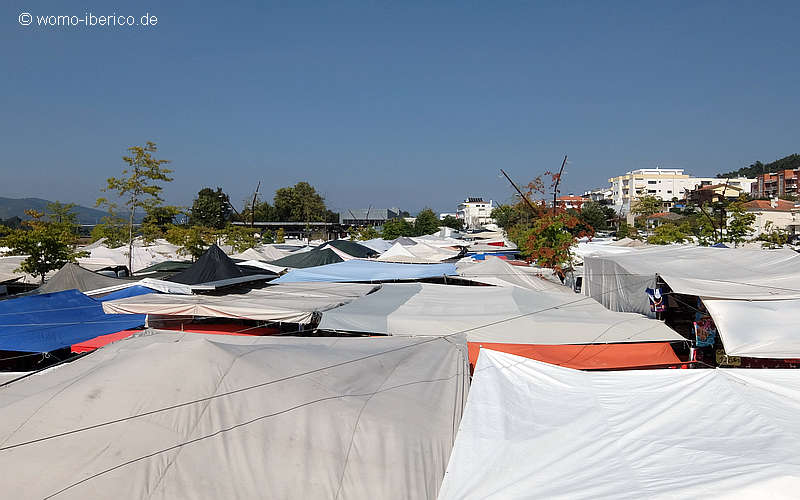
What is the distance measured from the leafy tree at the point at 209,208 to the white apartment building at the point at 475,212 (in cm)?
6704

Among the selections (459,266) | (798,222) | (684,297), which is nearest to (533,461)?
(684,297)

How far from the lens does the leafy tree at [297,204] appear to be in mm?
86875

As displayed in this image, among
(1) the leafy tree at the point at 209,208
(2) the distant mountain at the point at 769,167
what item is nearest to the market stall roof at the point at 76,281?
(1) the leafy tree at the point at 209,208

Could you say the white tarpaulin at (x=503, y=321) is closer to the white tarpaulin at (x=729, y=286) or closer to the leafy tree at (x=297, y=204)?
the white tarpaulin at (x=729, y=286)

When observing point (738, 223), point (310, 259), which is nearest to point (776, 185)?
point (738, 223)

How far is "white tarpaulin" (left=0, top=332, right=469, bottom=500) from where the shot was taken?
12.0ft

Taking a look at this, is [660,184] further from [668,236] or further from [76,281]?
[76,281]

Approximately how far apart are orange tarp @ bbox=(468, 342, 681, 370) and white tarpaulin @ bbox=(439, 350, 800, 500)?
315cm

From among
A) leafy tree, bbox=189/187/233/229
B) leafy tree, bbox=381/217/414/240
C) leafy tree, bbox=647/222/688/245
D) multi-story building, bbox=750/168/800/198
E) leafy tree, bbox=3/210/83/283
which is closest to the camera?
→ leafy tree, bbox=3/210/83/283

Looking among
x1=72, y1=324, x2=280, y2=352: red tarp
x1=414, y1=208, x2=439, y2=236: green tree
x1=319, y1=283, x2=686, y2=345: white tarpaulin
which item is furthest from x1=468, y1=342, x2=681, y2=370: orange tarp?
x1=414, y1=208, x2=439, y2=236: green tree

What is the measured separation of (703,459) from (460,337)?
4.11 m

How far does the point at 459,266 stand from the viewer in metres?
18.6

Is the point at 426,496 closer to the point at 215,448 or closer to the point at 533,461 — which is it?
the point at 533,461

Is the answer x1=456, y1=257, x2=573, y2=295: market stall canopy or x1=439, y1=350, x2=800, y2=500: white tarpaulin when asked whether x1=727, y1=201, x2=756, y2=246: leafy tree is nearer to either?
x1=456, y1=257, x2=573, y2=295: market stall canopy
